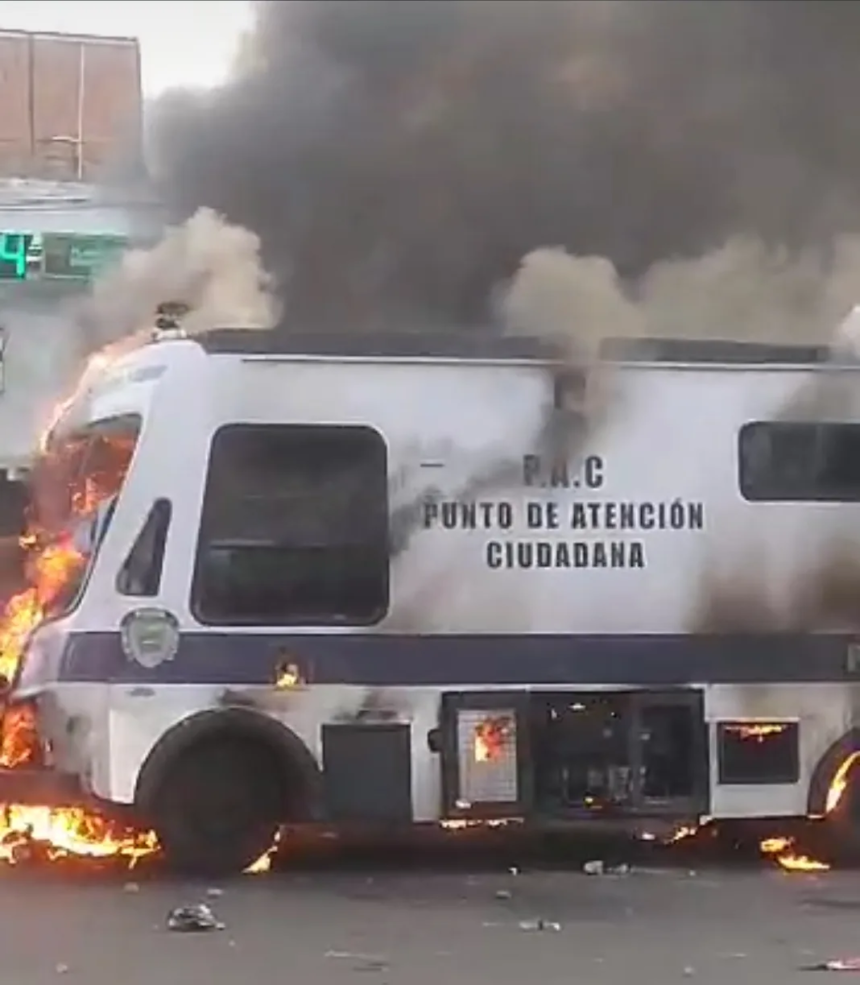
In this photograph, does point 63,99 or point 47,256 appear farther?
point 63,99

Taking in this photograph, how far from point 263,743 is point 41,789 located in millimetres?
1074

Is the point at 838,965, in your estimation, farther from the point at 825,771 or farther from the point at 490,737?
the point at 825,771

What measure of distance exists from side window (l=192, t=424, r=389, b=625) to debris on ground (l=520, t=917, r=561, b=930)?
76.7 inches

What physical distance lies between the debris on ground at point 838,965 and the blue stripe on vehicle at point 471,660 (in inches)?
106

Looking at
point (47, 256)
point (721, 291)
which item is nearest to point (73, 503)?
point (721, 291)

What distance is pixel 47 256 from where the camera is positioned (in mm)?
21953

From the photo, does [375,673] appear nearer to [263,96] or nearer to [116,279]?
[263,96]

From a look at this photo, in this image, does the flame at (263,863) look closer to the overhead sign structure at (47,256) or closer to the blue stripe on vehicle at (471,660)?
the blue stripe on vehicle at (471,660)

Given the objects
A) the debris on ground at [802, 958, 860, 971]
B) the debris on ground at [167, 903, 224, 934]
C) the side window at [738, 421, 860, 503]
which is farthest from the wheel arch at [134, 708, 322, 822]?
the debris on ground at [802, 958, 860, 971]

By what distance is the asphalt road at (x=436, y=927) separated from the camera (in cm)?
780

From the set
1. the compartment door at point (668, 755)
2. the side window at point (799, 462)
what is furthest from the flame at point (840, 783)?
the side window at point (799, 462)

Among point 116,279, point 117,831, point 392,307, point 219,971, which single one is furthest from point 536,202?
point 219,971

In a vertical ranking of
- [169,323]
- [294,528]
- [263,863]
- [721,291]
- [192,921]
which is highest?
[721,291]

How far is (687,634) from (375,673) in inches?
64.1
